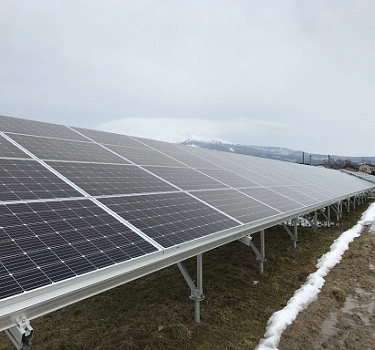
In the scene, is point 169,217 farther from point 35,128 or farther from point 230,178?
point 230,178

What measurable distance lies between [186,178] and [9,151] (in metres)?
5.80

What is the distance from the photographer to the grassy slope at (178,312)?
818cm

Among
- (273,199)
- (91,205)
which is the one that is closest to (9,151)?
(91,205)

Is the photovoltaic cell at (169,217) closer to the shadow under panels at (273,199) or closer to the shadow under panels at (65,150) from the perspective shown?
the shadow under panels at (65,150)

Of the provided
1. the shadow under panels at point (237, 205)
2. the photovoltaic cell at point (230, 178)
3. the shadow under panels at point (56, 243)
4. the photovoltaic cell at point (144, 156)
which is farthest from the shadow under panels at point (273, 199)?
the shadow under panels at point (56, 243)

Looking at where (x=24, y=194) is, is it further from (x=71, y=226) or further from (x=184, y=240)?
(x=184, y=240)

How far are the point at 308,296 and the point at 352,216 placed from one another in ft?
77.2

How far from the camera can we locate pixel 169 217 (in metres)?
7.71

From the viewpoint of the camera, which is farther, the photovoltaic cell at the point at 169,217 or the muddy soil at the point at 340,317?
the muddy soil at the point at 340,317

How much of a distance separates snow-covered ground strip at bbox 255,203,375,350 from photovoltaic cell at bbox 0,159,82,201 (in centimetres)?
572

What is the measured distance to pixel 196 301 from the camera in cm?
865

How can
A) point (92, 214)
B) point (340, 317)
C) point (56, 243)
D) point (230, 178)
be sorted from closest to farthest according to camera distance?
point (56, 243), point (92, 214), point (340, 317), point (230, 178)

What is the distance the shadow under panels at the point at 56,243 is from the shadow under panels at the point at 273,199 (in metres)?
7.45

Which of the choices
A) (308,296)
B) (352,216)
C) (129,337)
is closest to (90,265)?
(129,337)
